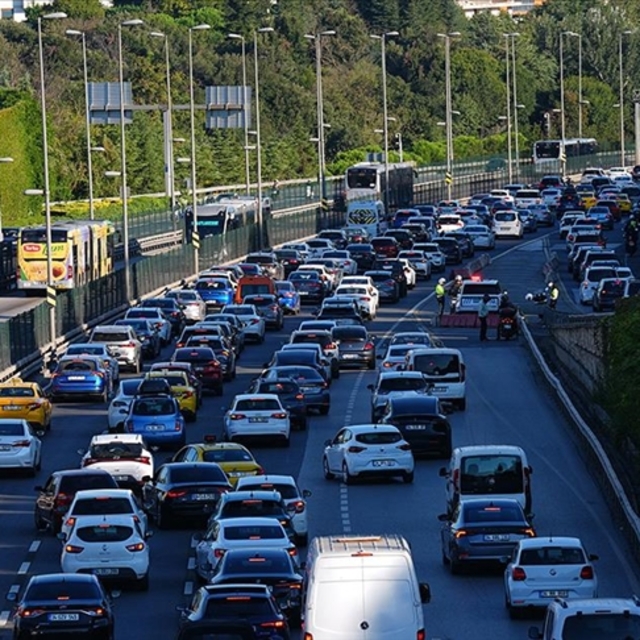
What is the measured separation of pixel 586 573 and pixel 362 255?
217 feet

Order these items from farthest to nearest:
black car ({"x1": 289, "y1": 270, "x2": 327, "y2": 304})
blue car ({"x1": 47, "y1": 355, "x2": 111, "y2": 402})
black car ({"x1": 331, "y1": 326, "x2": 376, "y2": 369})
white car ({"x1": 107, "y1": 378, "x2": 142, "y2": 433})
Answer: black car ({"x1": 289, "y1": 270, "x2": 327, "y2": 304}), black car ({"x1": 331, "y1": 326, "x2": 376, "y2": 369}), blue car ({"x1": 47, "y1": 355, "x2": 111, "y2": 402}), white car ({"x1": 107, "y1": 378, "x2": 142, "y2": 433})

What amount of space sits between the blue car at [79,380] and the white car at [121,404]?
423cm

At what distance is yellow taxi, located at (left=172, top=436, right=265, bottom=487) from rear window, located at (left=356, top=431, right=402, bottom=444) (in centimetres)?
281

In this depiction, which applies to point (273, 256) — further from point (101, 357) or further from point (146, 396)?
point (146, 396)

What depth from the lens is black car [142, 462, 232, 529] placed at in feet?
133

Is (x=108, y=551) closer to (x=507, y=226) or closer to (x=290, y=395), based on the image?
(x=290, y=395)

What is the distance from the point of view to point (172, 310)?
77250mm

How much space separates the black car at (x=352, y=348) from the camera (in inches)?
2613

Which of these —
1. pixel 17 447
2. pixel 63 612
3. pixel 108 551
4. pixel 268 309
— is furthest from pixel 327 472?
pixel 268 309

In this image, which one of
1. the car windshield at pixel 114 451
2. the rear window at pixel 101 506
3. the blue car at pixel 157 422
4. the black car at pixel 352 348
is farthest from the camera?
the black car at pixel 352 348

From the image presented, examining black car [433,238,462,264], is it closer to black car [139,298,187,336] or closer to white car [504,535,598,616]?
black car [139,298,187,336]

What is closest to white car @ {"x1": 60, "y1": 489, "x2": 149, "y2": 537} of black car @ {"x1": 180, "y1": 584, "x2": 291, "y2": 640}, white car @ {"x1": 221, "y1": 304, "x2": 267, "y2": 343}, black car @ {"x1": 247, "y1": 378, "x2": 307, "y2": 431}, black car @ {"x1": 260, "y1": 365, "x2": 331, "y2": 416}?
black car @ {"x1": 180, "y1": 584, "x2": 291, "y2": 640}

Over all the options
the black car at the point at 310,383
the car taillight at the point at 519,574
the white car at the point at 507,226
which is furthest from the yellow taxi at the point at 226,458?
the white car at the point at 507,226

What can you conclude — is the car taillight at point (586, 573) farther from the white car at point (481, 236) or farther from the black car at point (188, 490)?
the white car at point (481, 236)
